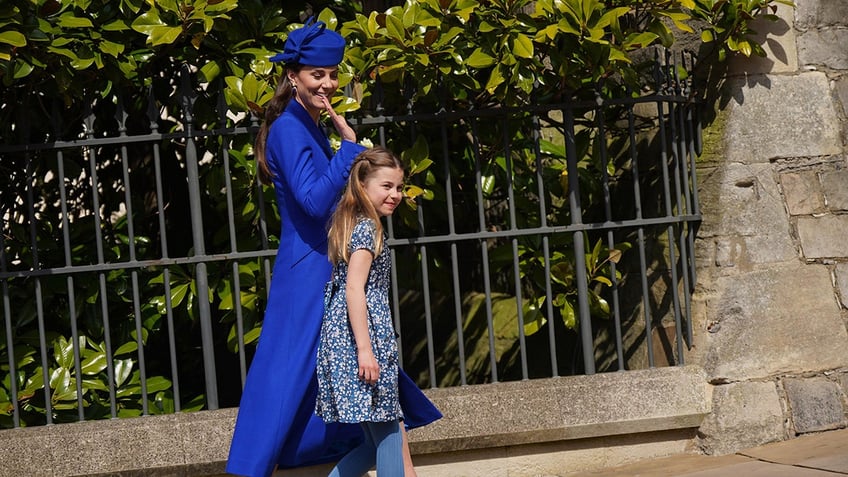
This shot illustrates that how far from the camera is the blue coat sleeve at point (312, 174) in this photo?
3365 mm

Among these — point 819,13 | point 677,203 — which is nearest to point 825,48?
point 819,13

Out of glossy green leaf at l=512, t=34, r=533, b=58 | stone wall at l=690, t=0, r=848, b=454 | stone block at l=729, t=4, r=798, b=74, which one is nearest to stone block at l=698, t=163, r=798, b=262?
stone wall at l=690, t=0, r=848, b=454

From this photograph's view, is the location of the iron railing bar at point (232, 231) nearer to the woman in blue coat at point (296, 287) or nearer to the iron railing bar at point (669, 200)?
the woman in blue coat at point (296, 287)

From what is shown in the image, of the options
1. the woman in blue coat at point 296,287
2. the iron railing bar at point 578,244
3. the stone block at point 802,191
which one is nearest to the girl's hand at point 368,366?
the woman in blue coat at point 296,287

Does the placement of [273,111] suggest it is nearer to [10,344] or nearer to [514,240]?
[514,240]

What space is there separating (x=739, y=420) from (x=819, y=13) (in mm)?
1691

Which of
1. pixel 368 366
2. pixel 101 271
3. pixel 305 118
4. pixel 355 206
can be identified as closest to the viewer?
pixel 368 366

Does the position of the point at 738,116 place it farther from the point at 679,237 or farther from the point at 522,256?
the point at 522,256

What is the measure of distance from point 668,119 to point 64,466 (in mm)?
2842

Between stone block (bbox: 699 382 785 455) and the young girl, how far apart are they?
1651 mm

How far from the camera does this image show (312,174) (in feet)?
11.3

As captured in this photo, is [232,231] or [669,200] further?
[669,200]

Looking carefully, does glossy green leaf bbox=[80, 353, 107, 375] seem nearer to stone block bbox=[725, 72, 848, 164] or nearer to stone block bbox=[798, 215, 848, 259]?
stone block bbox=[725, 72, 848, 164]

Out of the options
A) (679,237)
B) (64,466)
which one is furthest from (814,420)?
(64,466)
